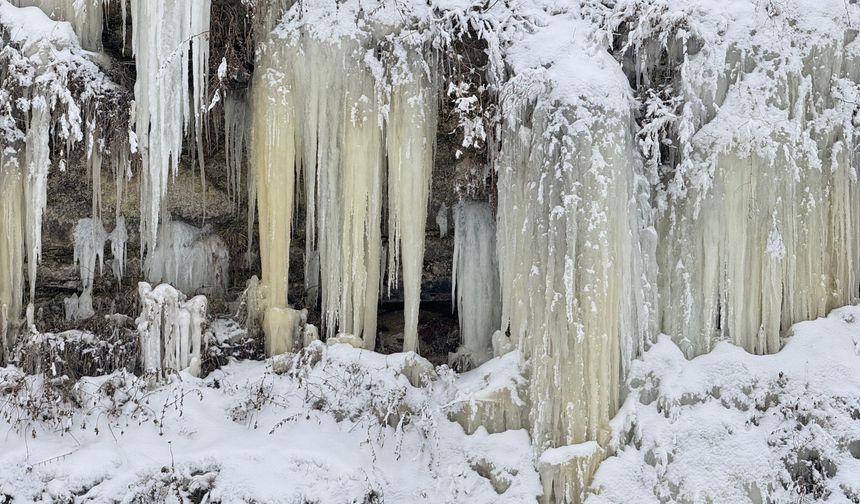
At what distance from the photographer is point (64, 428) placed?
7668 mm

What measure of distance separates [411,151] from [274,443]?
291cm

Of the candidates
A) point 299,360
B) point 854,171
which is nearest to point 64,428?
point 299,360

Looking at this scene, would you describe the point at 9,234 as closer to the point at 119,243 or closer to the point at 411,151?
the point at 119,243

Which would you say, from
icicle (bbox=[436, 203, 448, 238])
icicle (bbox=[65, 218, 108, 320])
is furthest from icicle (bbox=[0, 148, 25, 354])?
icicle (bbox=[436, 203, 448, 238])

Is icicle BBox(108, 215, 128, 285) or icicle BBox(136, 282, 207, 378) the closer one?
icicle BBox(136, 282, 207, 378)

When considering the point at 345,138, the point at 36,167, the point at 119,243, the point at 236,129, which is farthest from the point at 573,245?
the point at 119,243

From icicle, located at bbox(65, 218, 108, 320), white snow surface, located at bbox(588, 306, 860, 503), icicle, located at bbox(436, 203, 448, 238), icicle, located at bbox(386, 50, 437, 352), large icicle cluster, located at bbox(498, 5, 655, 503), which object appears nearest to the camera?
white snow surface, located at bbox(588, 306, 860, 503)

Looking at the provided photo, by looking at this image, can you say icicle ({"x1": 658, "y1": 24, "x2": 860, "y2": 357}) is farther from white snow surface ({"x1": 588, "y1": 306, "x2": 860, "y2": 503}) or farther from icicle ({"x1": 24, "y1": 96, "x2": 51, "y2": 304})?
icicle ({"x1": 24, "y1": 96, "x2": 51, "y2": 304})

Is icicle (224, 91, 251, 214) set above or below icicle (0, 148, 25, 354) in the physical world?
above

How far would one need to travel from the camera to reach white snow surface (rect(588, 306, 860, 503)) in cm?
714

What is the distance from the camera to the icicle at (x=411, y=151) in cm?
836

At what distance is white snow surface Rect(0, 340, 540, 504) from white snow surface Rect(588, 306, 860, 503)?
953 mm

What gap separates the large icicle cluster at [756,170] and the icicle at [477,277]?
2072 millimetres

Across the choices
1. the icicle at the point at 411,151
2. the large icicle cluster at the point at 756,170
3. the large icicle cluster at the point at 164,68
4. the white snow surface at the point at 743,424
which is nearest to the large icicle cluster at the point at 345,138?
Result: the icicle at the point at 411,151
